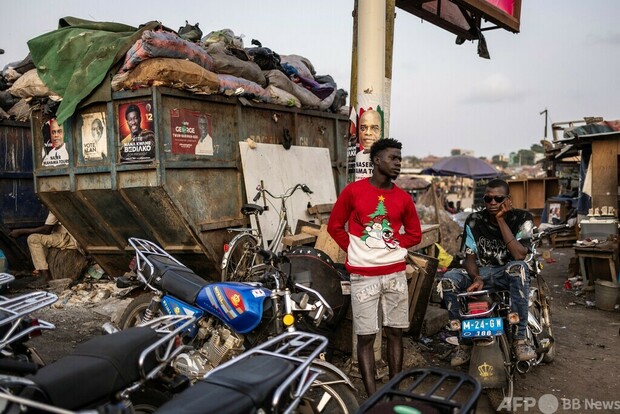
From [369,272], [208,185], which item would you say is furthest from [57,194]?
[369,272]

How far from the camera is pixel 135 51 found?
18.1ft

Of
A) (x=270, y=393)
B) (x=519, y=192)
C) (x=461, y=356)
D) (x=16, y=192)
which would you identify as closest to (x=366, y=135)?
(x=461, y=356)

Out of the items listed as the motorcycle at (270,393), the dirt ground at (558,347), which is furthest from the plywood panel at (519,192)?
the motorcycle at (270,393)

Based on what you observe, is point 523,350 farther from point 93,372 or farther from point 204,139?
point 204,139

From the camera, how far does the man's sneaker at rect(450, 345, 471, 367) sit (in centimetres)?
433

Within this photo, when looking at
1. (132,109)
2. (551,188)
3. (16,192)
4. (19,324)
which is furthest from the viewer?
(551,188)

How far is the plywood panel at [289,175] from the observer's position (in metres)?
6.58

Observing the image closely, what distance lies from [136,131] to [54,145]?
1527 mm

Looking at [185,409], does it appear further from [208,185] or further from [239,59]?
[239,59]

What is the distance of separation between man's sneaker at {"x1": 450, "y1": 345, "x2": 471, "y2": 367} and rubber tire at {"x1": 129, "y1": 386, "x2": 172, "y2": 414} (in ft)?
8.23

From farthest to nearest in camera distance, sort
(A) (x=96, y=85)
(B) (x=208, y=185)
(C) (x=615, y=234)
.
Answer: (C) (x=615, y=234)
(B) (x=208, y=185)
(A) (x=96, y=85)

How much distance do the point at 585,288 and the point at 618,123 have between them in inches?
130

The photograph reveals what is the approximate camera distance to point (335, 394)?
3.10 meters

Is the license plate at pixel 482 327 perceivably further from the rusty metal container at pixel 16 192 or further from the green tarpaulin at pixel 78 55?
the rusty metal container at pixel 16 192
